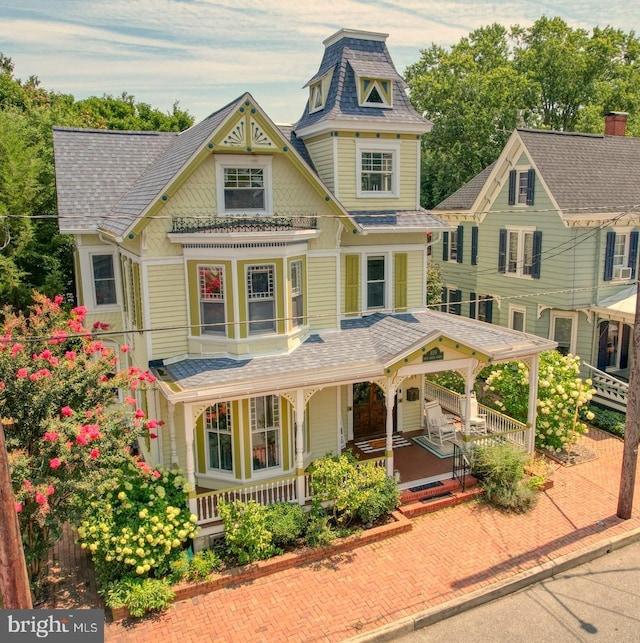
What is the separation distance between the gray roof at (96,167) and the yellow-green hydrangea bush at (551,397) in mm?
13006

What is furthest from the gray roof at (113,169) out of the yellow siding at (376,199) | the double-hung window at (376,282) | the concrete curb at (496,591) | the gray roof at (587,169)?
the gray roof at (587,169)

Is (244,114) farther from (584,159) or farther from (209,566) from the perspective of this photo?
(584,159)

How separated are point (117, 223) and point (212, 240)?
2827 mm

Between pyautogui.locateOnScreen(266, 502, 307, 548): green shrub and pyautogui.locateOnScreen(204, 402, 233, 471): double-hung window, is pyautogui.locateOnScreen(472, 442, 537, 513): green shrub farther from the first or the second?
pyautogui.locateOnScreen(204, 402, 233, 471): double-hung window

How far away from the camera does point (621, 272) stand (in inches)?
856

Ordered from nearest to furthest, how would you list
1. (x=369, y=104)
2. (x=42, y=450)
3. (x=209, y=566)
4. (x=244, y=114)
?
1. (x=42, y=450)
2. (x=209, y=566)
3. (x=244, y=114)
4. (x=369, y=104)

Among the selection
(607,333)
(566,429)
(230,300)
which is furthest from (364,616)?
(607,333)

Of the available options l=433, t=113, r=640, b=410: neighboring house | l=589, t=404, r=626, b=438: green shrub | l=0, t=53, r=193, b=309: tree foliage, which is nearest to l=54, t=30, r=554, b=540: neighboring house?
l=0, t=53, r=193, b=309: tree foliage

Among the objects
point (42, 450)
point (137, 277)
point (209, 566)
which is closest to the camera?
point (42, 450)

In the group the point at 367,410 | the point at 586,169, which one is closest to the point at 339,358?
the point at 367,410

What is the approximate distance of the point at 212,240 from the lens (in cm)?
1339

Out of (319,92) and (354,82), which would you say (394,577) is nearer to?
(354,82)

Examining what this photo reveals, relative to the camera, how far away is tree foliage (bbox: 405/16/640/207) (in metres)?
38.9

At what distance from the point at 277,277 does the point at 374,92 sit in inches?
264
